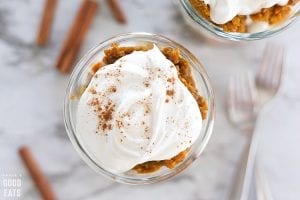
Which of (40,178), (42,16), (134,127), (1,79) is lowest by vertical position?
(40,178)

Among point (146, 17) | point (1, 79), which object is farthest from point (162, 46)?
point (1, 79)

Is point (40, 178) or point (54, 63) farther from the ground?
point (54, 63)

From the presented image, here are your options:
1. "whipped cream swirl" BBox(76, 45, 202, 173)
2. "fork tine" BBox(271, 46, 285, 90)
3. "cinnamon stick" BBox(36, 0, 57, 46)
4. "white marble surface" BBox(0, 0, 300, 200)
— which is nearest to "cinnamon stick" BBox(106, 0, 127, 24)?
"white marble surface" BBox(0, 0, 300, 200)

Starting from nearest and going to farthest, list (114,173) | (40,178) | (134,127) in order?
1. (134,127)
2. (114,173)
3. (40,178)

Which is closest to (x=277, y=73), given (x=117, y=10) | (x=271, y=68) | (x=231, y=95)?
(x=271, y=68)

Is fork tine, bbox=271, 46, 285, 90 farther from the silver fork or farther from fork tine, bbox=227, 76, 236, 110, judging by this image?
fork tine, bbox=227, 76, 236, 110

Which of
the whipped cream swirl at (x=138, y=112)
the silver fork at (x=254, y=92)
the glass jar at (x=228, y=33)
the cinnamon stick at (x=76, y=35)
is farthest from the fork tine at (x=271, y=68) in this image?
the cinnamon stick at (x=76, y=35)

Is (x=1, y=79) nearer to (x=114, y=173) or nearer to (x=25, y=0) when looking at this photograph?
(x=25, y=0)
